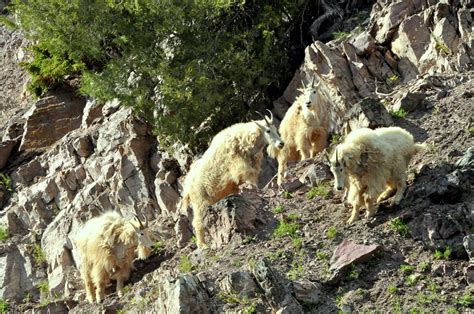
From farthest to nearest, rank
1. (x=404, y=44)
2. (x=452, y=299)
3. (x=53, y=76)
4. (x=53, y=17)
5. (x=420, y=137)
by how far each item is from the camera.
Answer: (x=53, y=76) → (x=53, y=17) → (x=404, y=44) → (x=420, y=137) → (x=452, y=299)

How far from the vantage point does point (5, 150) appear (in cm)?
2527

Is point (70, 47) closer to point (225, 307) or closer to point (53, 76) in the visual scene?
point (53, 76)

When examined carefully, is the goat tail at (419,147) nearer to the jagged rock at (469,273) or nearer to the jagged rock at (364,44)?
the jagged rock at (469,273)

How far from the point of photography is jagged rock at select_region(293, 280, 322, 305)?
12.7 metres

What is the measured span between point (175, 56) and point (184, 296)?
898 cm

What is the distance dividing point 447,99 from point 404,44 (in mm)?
2692

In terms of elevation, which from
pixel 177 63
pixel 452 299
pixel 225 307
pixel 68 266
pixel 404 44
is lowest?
pixel 452 299

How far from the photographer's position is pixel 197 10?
20.3 meters

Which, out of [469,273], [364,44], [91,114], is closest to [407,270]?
[469,273]

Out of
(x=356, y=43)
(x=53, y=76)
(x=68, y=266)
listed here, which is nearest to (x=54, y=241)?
(x=68, y=266)

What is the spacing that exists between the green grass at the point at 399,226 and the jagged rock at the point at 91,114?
12416mm

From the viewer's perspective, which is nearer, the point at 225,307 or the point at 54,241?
the point at 225,307

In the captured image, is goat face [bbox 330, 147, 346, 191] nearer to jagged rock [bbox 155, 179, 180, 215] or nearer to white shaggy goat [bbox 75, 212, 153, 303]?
white shaggy goat [bbox 75, 212, 153, 303]

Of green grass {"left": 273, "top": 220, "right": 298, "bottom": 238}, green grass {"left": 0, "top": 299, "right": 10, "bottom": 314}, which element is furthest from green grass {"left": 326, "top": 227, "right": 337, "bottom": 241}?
green grass {"left": 0, "top": 299, "right": 10, "bottom": 314}
